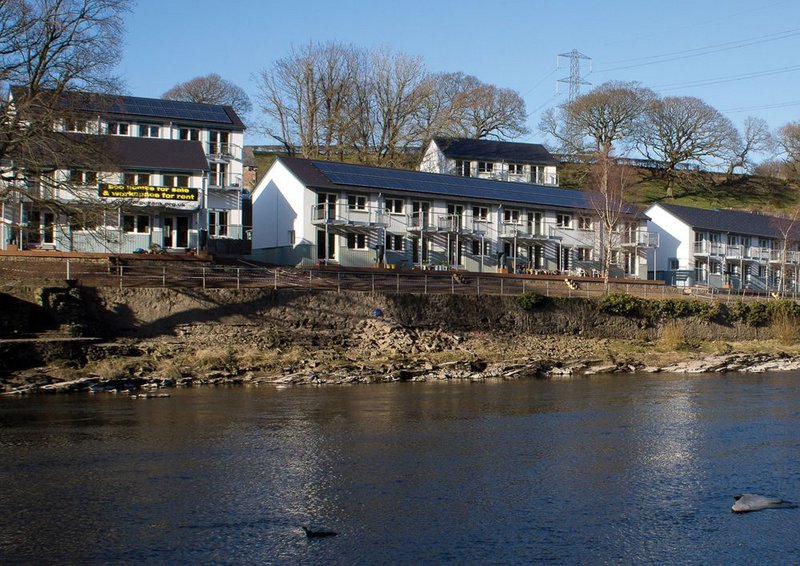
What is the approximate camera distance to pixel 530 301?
1768 inches

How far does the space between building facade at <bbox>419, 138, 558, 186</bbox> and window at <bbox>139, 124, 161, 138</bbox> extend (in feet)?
83.2

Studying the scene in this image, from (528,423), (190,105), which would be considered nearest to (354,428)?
(528,423)

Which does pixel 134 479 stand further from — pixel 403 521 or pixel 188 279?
pixel 188 279

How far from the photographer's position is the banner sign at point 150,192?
4256 centimetres

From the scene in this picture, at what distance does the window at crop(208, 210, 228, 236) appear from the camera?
186ft

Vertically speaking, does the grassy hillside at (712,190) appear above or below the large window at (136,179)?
above

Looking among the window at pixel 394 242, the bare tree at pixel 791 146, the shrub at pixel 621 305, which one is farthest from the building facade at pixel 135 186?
the bare tree at pixel 791 146

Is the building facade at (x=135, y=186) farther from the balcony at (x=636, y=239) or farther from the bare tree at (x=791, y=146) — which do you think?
the bare tree at (x=791, y=146)

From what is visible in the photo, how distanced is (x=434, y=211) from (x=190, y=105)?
19761mm

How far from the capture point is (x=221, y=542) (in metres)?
14.1

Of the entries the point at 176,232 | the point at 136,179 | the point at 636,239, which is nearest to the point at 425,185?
the point at 176,232

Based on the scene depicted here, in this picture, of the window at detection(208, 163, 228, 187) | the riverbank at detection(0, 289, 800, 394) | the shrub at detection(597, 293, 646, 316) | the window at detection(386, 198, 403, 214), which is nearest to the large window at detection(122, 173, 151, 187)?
the window at detection(208, 163, 228, 187)

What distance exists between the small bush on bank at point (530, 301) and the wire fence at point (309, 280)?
1.32 metres

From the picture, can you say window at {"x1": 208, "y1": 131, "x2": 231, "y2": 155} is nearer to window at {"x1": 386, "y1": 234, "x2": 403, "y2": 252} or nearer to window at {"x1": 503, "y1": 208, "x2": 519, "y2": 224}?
window at {"x1": 386, "y1": 234, "x2": 403, "y2": 252}
